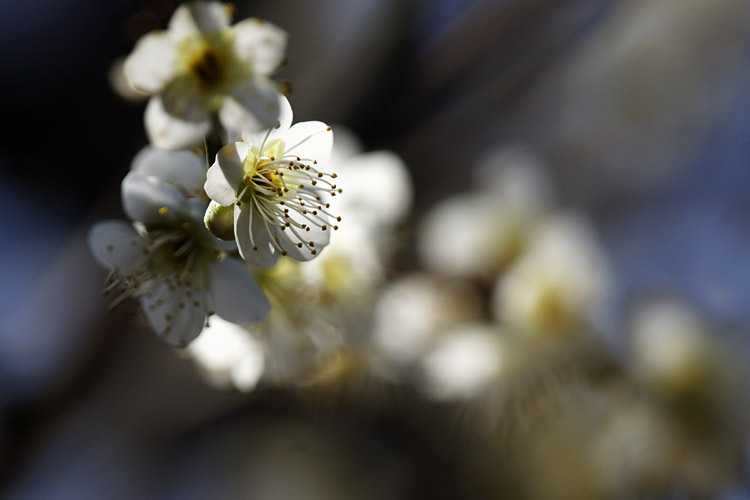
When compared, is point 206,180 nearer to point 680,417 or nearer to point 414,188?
point 680,417

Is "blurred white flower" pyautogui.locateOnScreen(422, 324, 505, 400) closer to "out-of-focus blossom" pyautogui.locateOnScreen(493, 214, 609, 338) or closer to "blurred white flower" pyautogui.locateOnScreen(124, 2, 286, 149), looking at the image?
"out-of-focus blossom" pyautogui.locateOnScreen(493, 214, 609, 338)

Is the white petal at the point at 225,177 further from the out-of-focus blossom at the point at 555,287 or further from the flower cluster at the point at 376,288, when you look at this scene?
the out-of-focus blossom at the point at 555,287

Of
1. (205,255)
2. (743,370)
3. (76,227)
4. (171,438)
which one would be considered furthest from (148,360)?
(743,370)

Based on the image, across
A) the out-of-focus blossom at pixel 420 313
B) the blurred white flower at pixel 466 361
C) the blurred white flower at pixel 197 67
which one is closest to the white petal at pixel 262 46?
the blurred white flower at pixel 197 67

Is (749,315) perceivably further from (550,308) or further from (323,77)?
(323,77)

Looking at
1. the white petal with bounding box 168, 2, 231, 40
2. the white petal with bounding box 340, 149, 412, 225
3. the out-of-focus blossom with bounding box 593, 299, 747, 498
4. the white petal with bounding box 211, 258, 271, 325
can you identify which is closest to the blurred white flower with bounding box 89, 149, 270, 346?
the white petal with bounding box 211, 258, 271, 325

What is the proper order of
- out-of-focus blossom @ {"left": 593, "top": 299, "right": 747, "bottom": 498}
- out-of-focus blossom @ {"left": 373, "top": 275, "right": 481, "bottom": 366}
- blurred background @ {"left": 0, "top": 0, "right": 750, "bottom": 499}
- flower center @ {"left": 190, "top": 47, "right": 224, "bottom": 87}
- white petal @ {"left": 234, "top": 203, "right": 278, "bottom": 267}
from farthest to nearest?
blurred background @ {"left": 0, "top": 0, "right": 750, "bottom": 499}, out-of-focus blossom @ {"left": 593, "top": 299, "right": 747, "bottom": 498}, out-of-focus blossom @ {"left": 373, "top": 275, "right": 481, "bottom": 366}, flower center @ {"left": 190, "top": 47, "right": 224, "bottom": 87}, white petal @ {"left": 234, "top": 203, "right": 278, "bottom": 267}

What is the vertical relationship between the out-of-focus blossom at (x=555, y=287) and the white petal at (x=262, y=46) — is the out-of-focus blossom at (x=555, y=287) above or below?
below

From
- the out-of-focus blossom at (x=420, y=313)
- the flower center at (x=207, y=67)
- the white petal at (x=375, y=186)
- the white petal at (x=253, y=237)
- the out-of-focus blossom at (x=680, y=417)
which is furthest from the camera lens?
the out-of-focus blossom at (x=680, y=417)
